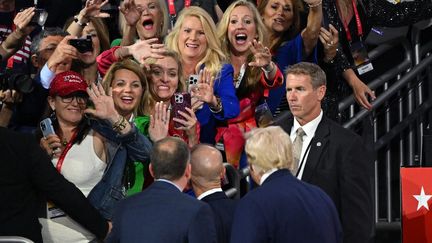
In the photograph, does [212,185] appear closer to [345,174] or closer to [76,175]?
[345,174]

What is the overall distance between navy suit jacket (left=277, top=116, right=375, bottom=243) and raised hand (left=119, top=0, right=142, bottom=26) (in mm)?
2756

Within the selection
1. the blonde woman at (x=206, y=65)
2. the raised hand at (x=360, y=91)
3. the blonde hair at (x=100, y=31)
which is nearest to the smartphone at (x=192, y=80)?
the blonde woman at (x=206, y=65)

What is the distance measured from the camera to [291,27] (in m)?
11.1

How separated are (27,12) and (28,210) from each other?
2572 millimetres

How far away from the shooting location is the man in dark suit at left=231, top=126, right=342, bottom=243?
6.93m

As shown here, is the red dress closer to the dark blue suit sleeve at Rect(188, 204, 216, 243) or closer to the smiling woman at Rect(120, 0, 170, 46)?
the smiling woman at Rect(120, 0, 170, 46)

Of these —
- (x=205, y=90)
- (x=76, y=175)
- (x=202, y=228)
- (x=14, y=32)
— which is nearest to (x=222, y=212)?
(x=202, y=228)

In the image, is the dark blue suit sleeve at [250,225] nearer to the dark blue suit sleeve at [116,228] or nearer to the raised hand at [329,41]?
the dark blue suit sleeve at [116,228]

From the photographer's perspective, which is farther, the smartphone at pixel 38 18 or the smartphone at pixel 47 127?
the smartphone at pixel 38 18

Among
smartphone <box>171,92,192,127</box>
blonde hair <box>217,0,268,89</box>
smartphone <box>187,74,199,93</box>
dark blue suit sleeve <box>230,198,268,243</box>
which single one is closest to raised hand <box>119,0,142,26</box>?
blonde hair <box>217,0,268,89</box>

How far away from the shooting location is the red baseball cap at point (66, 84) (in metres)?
8.98

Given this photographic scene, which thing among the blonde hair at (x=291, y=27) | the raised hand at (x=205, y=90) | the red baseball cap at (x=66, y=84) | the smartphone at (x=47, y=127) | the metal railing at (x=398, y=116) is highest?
the blonde hair at (x=291, y=27)

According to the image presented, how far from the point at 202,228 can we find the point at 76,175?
1.77 m

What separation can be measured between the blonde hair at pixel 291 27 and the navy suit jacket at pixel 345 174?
2.51 meters
